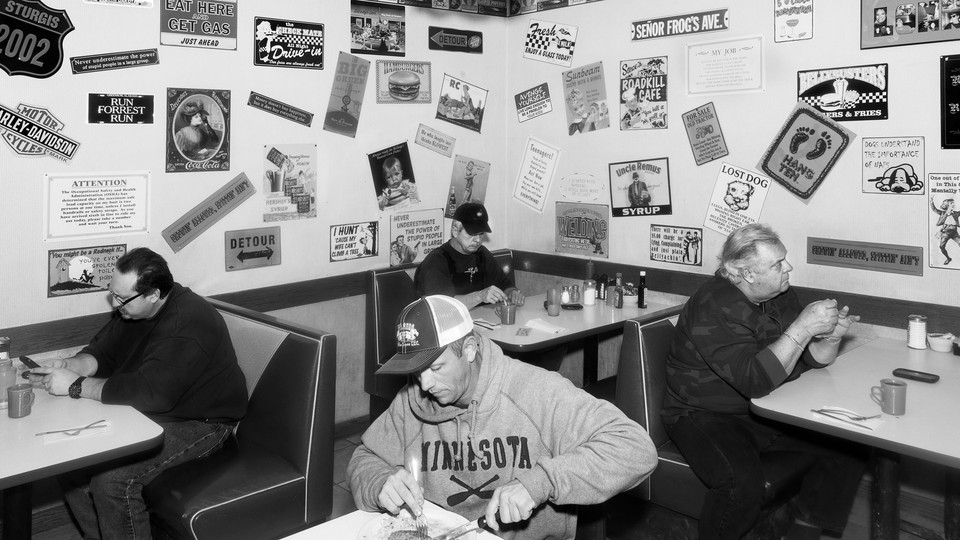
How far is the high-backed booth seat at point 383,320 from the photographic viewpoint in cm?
450

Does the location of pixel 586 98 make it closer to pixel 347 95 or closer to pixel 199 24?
pixel 347 95

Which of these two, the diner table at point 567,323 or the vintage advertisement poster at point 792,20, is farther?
the vintage advertisement poster at point 792,20

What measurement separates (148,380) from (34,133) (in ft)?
4.32

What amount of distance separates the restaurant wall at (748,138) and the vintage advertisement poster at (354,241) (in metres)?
1.19

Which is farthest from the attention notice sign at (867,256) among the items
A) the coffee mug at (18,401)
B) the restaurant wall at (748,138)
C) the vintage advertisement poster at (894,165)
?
the coffee mug at (18,401)

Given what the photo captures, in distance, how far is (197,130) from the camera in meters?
3.93

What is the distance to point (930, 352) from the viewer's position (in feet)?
11.3

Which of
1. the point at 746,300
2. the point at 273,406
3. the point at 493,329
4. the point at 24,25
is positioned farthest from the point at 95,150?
the point at 746,300

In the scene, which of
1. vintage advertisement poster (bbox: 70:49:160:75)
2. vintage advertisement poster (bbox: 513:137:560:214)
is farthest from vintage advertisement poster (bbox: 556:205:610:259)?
Result: vintage advertisement poster (bbox: 70:49:160:75)

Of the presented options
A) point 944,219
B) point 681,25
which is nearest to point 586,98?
point 681,25

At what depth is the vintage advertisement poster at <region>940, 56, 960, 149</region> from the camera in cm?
346

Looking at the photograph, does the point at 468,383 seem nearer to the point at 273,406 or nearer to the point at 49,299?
the point at 273,406

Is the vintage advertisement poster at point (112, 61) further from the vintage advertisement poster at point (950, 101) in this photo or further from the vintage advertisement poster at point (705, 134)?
the vintage advertisement poster at point (950, 101)

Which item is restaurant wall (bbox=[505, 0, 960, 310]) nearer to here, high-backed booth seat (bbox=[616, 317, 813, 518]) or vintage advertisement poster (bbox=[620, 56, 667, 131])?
vintage advertisement poster (bbox=[620, 56, 667, 131])
